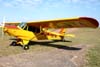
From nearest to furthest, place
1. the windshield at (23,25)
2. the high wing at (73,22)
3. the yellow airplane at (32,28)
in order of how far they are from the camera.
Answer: the high wing at (73,22) < the yellow airplane at (32,28) < the windshield at (23,25)

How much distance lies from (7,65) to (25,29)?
740 cm

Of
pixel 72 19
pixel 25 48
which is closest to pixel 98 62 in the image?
pixel 72 19

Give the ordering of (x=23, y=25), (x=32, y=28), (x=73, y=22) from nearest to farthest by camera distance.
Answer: (x=73, y=22), (x=23, y=25), (x=32, y=28)

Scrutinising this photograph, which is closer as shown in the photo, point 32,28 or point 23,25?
point 23,25

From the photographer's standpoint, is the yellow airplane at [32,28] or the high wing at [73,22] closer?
the high wing at [73,22]

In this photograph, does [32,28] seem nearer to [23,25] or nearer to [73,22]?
[23,25]

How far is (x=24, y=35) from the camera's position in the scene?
15547 millimetres

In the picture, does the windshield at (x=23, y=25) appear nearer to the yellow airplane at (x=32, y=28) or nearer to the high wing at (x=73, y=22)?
the yellow airplane at (x=32, y=28)

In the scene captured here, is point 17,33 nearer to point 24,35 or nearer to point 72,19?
point 24,35

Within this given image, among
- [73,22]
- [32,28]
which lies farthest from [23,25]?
[73,22]

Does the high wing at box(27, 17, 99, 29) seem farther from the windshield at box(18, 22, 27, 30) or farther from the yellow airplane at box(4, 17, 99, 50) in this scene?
the windshield at box(18, 22, 27, 30)

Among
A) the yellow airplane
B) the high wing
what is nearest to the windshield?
the yellow airplane

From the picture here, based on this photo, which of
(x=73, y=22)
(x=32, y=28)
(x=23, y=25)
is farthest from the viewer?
(x=32, y=28)

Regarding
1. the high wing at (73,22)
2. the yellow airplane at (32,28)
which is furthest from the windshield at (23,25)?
the high wing at (73,22)
